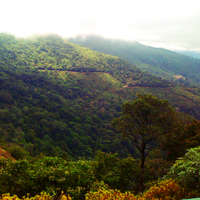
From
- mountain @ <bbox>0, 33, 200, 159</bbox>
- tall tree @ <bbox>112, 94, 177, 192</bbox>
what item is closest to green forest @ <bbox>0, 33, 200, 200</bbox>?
tall tree @ <bbox>112, 94, 177, 192</bbox>

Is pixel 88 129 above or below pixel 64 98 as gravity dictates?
below

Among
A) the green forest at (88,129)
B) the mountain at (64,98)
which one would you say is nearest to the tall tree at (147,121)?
the green forest at (88,129)

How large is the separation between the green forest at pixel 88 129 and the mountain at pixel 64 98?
314 millimetres

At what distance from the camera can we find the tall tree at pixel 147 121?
12.1 m

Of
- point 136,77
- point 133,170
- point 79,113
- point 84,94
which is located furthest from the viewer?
point 136,77

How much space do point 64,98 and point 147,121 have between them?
2644 inches

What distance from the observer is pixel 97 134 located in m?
59.7

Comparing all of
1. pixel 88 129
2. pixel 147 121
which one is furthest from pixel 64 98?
pixel 147 121

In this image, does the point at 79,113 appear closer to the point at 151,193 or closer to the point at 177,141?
the point at 177,141

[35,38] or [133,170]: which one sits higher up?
[35,38]

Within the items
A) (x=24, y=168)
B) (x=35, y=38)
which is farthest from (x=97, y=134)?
(x=35, y=38)

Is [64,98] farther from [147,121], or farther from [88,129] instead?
[147,121]

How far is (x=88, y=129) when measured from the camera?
58.6 metres

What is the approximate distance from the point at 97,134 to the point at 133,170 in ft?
157
